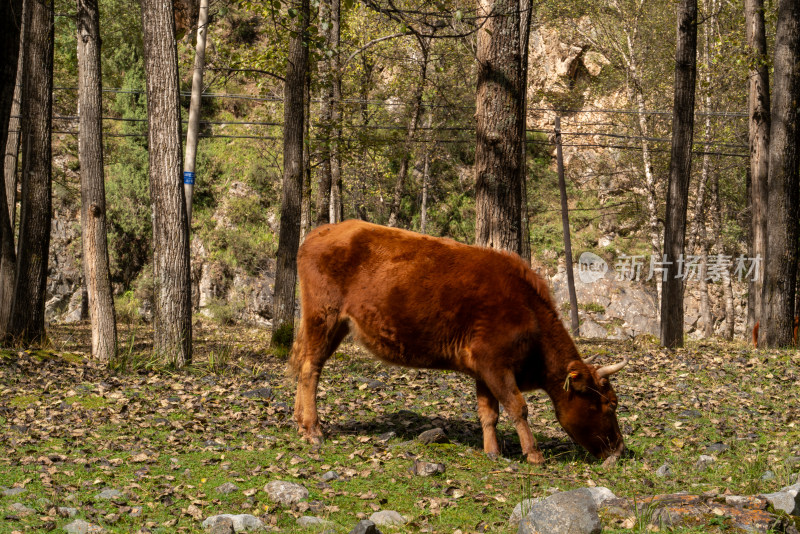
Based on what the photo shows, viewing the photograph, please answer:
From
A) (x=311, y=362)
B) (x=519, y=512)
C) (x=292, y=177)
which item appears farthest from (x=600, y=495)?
(x=292, y=177)

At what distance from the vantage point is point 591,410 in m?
7.52

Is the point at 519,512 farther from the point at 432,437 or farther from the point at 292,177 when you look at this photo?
the point at 292,177

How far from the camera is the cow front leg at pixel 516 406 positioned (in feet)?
23.9

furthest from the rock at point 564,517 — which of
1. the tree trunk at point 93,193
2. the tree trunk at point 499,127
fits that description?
the tree trunk at point 93,193

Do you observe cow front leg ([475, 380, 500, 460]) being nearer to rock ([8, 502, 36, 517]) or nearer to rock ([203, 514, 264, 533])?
rock ([203, 514, 264, 533])

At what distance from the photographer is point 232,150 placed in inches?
1625

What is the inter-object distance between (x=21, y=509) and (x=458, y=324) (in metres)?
4.26

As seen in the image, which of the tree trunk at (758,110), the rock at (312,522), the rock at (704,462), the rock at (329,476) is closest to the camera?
the rock at (312,522)

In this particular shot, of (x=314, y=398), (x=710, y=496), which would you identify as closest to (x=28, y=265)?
(x=314, y=398)

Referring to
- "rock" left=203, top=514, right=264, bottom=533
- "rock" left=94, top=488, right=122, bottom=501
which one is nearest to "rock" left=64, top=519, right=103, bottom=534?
"rock" left=94, top=488, right=122, bottom=501

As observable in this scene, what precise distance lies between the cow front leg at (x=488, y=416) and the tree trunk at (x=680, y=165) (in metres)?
10.5

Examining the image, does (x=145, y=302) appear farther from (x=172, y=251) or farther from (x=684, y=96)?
(x=684, y=96)

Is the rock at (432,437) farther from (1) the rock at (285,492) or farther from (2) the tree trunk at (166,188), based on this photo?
(2) the tree trunk at (166,188)

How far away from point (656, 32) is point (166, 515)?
1342 inches
